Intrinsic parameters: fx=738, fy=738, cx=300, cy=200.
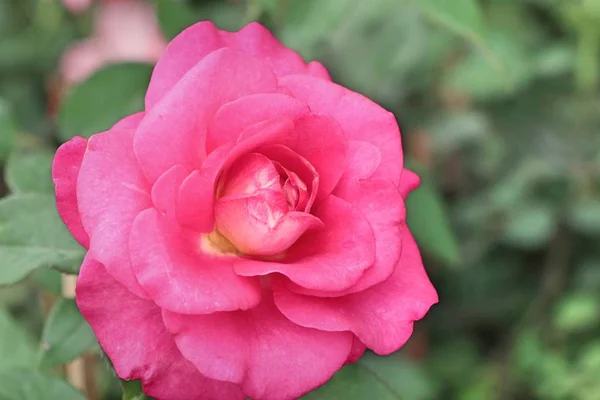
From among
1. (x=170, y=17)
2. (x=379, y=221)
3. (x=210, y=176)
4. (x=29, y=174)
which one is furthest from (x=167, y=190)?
(x=170, y=17)

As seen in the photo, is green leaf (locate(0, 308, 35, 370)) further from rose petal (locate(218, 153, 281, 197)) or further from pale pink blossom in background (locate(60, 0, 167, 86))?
pale pink blossom in background (locate(60, 0, 167, 86))

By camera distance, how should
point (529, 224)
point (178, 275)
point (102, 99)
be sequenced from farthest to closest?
point (529, 224), point (102, 99), point (178, 275)

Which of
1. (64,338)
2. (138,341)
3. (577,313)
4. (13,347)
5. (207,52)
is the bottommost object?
(577,313)

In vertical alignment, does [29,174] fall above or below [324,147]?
below

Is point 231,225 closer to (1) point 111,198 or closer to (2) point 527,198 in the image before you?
(1) point 111,198

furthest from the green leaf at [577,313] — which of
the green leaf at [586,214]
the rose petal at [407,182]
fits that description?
the rose petal at [407,182]

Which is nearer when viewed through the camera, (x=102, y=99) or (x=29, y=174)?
(x=29, y=174)

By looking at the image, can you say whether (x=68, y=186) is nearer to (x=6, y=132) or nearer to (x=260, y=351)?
(x=260, y=351)
